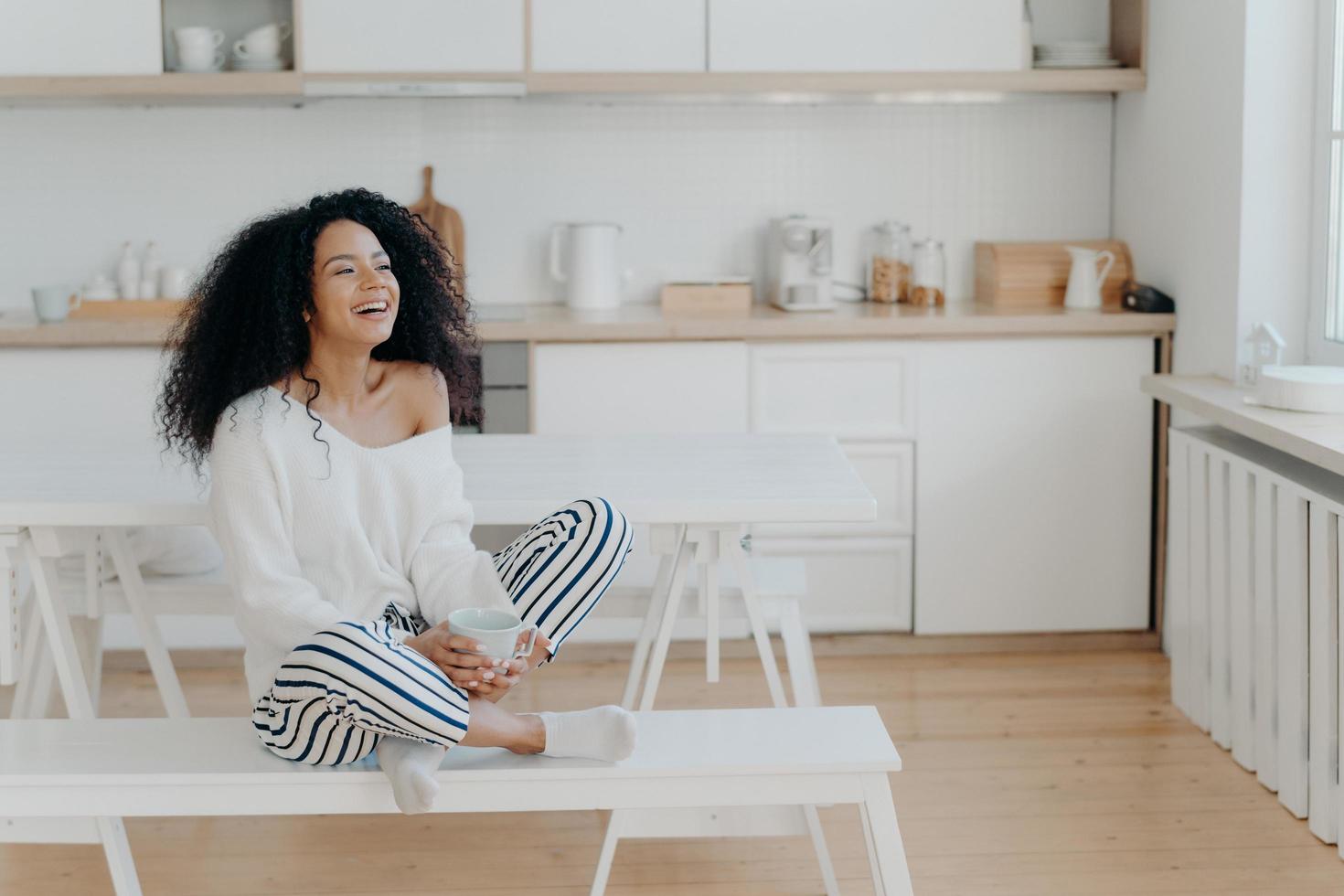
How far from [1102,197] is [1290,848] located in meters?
2.09

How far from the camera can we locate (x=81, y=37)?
12.0 ft

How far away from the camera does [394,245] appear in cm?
235

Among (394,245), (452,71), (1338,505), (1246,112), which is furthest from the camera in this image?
(452,71)

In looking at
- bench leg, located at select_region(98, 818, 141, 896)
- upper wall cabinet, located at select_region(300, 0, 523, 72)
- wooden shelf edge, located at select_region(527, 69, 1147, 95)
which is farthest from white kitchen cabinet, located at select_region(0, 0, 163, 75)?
bench leg, located at select_region(98, 818, 141, 896)

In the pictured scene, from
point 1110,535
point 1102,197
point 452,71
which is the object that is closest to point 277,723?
point 452,71

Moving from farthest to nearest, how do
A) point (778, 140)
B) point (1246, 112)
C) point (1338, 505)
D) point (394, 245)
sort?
point (778, 140) < point (1246, 112) < point (1338, 505) < point (394, 245)

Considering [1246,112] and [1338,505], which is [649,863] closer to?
[1338,505]

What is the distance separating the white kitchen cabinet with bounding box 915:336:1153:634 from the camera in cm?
369

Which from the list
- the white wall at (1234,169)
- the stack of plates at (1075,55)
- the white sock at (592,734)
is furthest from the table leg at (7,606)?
the stack of plates at (1075,55)

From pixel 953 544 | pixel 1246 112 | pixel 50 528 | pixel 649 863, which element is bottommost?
pixel 649 863

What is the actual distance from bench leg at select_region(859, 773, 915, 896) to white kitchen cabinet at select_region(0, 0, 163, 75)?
2.64 metres

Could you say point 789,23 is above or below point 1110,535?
above

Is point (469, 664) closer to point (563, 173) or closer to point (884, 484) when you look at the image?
point (884, 484)

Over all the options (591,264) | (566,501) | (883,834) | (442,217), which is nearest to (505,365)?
(591,264)
